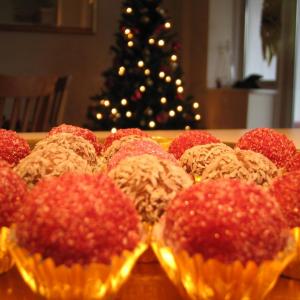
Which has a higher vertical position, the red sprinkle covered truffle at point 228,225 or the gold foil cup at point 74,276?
the red sprinkle covered truffle at point 228,225

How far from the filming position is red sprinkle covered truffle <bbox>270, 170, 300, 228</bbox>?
56 centimetres

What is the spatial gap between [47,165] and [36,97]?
1.85 m

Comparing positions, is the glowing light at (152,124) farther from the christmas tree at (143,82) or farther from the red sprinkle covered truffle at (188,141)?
the red sprinkle covered truffle at (188,141)

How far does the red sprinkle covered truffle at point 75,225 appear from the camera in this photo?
441mm

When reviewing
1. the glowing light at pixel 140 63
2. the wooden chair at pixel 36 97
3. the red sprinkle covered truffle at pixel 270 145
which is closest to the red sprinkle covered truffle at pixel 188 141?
the red sprinkle covered truffle at pixel 270 145

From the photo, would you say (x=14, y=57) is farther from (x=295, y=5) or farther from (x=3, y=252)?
(x=3, y=252)

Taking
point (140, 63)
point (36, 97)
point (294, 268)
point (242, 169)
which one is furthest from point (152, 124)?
point (294, 268)

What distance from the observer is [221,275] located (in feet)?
1.50

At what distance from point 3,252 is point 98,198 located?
0.48ft

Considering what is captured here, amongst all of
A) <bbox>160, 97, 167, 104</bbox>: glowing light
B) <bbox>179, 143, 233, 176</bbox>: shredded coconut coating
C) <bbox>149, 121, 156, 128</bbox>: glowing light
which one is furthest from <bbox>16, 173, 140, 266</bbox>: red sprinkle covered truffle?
<bbox>160, 97, 167, 104</bbox>: glowing light

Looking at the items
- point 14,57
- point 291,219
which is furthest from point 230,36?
point 291,219

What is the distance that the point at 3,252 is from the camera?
1.78 ft

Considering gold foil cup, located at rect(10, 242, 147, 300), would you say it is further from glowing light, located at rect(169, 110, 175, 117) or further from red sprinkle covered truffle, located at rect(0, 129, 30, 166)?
glowing light, located at rect(169, 110, 175, 117)

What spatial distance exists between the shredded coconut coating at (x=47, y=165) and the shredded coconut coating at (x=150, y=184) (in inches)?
3.6
